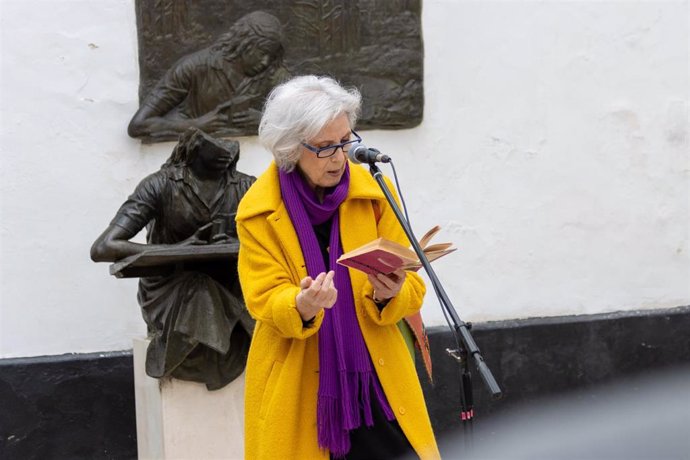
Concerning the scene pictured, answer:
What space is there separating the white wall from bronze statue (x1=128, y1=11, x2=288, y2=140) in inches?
4.9

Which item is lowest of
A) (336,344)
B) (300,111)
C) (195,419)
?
(195,419)

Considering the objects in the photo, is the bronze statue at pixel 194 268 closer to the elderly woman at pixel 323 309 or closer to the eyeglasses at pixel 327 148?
the elderly woman at pixel 323 309

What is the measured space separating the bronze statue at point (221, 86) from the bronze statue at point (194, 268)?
1.11m

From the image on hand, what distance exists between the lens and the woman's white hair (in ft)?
11.5

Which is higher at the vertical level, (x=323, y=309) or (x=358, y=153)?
(x=358, y=153)

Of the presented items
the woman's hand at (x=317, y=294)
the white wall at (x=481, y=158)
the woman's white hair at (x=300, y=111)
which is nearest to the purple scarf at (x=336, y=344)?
the woman's white hair at (x=300, y=111)

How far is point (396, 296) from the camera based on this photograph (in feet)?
11.6

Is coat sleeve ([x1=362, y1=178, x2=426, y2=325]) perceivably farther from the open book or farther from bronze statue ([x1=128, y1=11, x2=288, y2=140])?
bronze statue ([x1=128, y1=11, x2=288, y2=140])

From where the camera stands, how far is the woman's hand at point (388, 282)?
11.3ft

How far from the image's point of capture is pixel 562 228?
683cm

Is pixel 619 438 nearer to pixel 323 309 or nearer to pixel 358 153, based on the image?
pixel 323 309

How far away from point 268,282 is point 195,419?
1649 mm

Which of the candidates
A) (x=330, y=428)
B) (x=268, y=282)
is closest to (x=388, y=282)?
(x=268, y=282)

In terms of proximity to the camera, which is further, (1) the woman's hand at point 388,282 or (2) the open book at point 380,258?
(1) the woman's hand at point 388,282
